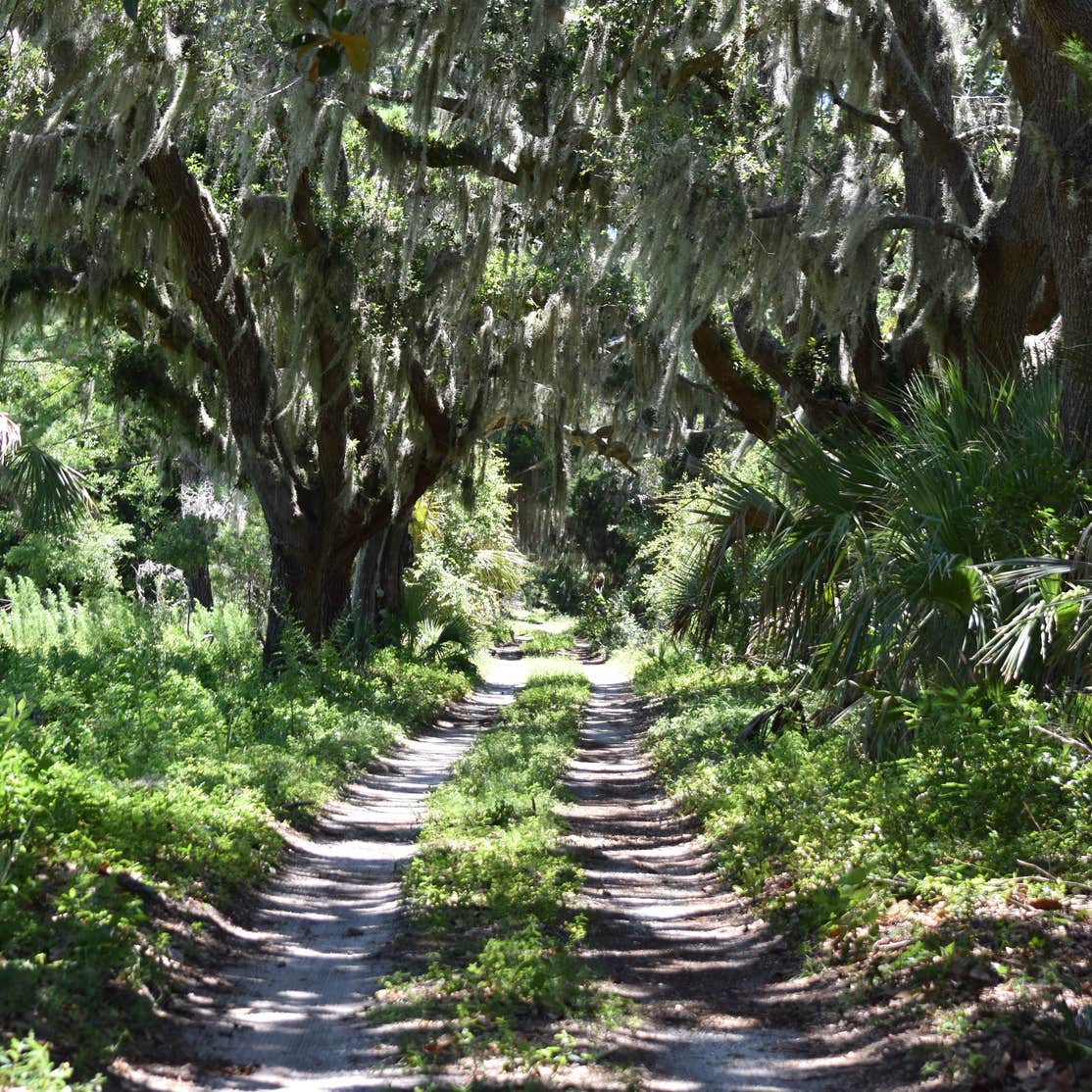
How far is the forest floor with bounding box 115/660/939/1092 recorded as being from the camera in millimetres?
4039

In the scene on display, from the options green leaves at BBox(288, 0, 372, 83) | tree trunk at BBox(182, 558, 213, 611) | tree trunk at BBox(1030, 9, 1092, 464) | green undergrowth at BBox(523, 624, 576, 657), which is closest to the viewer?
green leaves at BBox(288, 0, 372, 83)

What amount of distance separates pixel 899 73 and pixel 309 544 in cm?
838

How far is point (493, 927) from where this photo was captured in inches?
224

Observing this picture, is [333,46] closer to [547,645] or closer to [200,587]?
[200,587]

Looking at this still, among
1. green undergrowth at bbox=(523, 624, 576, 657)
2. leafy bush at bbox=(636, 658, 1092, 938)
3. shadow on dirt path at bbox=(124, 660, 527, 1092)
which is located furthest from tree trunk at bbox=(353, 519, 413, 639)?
leafy bush at bbox=(636, 658, 1092, 938)

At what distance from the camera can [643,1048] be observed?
4332mm

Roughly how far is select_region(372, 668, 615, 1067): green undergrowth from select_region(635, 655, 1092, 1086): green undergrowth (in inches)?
43.4

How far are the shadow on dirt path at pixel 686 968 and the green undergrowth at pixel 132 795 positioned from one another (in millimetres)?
1862

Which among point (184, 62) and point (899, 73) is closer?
point (899, 73)

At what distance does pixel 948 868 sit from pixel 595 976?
1602 mm

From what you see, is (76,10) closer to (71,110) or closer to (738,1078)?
(71,110)

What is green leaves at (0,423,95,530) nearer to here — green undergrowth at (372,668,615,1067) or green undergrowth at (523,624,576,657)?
green undergrowth at (372,668,615,1067)

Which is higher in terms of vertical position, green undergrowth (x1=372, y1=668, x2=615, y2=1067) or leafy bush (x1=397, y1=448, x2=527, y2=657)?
leafy bush (x1=397, y1=448, x2=527, y2=657)

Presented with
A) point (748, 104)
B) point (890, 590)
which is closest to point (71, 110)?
point (748, 104)
